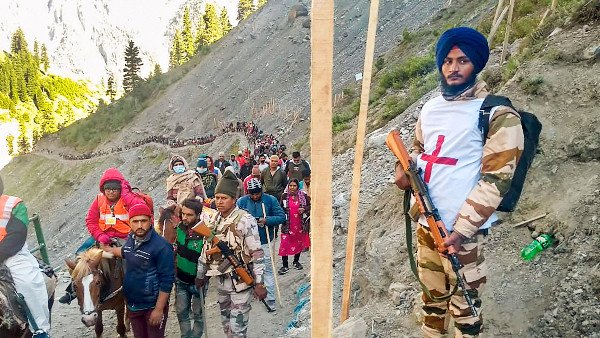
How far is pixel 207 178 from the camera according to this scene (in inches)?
336

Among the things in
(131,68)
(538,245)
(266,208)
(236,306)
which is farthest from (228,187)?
(131,68)

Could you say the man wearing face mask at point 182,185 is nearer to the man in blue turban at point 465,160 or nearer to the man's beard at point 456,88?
the man in blue turban at point 465,160

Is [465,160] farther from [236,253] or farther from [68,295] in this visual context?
[68,295]

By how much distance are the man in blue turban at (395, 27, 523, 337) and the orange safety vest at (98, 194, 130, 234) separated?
3.57m

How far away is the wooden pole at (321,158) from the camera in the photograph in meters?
1.13

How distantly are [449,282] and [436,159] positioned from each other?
0.70 m

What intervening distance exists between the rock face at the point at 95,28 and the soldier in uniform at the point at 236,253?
5370 inches

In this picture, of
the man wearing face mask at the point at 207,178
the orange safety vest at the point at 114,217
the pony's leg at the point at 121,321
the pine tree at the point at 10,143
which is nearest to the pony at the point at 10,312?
the orange safety vest at the point at 114,217

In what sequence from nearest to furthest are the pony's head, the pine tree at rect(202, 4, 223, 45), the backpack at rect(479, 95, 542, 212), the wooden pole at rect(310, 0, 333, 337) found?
the wooden pole at rect(310, 0, 333, 337)
the backpack at rect(479, 95, 542, 212)
the pony's head
the pine tree at rect(202, 4, 223, 45)

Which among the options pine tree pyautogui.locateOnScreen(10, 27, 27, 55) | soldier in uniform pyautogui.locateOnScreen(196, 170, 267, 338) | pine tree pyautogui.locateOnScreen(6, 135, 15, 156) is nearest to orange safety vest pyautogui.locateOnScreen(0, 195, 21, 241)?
soldier in uniform pyautogui.locateOnScreen(196, 170, 267, 338)

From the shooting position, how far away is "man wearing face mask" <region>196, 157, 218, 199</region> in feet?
27.5

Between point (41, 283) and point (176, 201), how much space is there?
2293 mm

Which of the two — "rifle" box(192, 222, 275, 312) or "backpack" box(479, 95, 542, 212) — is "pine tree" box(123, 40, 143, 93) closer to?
"rifle" box(192, 222, 275, 312)

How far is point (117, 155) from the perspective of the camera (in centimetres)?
3997
